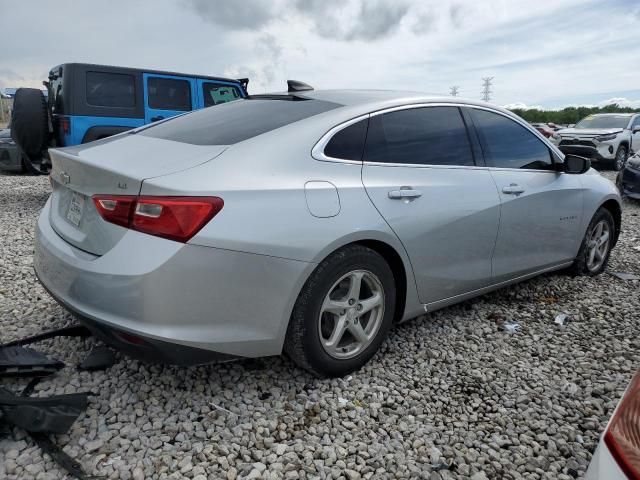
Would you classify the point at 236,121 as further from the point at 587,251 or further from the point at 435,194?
the point at 587,251

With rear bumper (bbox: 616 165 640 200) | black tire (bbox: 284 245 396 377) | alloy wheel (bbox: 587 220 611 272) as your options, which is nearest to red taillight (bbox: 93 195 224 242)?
black tire (bbox: 284 245 396 377)

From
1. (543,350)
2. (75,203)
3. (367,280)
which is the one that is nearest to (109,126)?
(75,203)

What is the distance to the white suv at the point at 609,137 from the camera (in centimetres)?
1371

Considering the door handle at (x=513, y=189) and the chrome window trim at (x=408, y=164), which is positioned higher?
the chrome window trim at (x=408, y=164)

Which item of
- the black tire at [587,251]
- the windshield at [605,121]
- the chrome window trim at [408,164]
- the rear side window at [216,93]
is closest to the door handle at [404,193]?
the chrome window trim at [408,164]

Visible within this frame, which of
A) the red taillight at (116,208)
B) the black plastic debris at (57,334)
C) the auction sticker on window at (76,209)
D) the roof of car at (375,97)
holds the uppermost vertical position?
the roof of car at (375,97)

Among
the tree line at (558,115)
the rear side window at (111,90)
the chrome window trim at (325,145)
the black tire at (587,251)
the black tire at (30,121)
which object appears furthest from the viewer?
the tree line at (558,115)

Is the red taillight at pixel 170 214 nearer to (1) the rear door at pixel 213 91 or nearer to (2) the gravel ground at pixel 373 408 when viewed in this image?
(2) the gravel ground at pixel 373 408

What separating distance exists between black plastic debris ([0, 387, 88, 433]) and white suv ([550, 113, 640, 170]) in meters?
13.9

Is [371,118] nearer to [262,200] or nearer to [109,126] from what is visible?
[262,200]

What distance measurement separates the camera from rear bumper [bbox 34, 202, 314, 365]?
2.05 meters

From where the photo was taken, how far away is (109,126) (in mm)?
7109

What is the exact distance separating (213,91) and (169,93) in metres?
0.83

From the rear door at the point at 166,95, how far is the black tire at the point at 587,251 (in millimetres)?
5974
